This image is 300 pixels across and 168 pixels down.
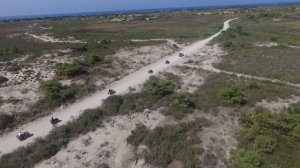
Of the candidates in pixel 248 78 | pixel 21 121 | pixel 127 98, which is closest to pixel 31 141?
pixel 21 121

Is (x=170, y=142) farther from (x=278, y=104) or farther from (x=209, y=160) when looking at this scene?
(x=278, y=104)

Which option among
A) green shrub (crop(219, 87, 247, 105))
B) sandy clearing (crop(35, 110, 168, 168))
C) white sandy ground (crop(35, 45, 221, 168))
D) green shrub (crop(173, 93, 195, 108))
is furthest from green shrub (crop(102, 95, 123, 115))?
green shrub (crop(219, 87, 247, 105))

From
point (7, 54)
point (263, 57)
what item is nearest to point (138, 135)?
point (263, 57)

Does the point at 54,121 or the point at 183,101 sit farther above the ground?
the point at 183,101

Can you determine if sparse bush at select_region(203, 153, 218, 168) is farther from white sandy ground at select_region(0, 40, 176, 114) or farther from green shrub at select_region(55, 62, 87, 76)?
green shrub at select_region(55, 62, 87, 76)

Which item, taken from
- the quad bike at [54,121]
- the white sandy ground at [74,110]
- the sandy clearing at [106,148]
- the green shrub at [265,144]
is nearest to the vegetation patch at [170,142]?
the sandy clearing at [106,148]
